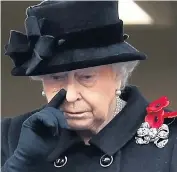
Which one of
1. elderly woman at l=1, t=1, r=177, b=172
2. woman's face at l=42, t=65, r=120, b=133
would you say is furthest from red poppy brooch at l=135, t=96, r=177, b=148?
woman's face at l=42, t=65, r=120, b=133

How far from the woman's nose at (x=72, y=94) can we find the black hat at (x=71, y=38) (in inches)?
1.8

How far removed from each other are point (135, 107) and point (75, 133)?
0.17 m

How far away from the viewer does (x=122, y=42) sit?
1333mm

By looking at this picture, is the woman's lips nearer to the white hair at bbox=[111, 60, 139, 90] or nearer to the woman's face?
the woman's face

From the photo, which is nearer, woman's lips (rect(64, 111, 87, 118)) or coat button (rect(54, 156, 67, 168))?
woman's lips (rect(64, 111, 87, 118))

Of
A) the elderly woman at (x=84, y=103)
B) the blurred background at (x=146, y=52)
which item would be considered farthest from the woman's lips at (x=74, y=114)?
the blurred background at (x=146, y=52)

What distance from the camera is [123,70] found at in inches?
53.7

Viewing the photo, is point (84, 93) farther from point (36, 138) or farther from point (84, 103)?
point (36, 138)

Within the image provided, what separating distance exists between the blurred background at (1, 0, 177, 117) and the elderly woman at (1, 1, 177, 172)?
135cm

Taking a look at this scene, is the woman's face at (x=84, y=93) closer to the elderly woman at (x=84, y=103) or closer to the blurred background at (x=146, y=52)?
the elderly woman at (x=84, y=103)

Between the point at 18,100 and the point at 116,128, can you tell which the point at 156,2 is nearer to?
the point at 18,100

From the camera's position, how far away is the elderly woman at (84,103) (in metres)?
1.24

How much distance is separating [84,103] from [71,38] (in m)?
0.16

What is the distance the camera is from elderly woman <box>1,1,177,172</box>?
4.07 ft
